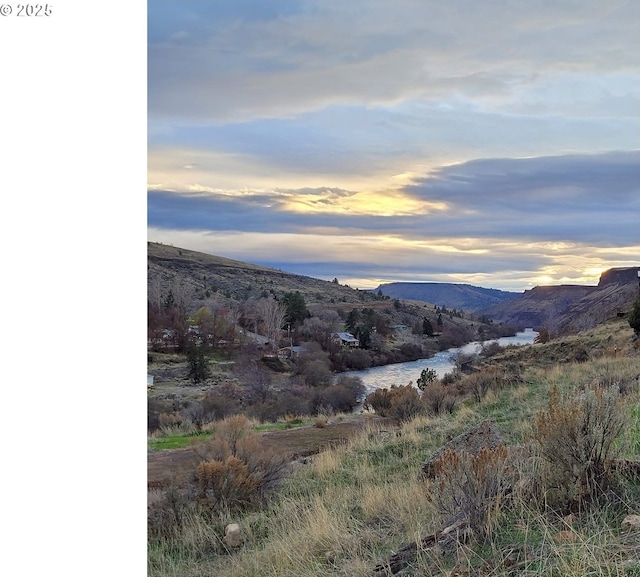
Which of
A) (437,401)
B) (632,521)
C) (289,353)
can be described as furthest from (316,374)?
(632,521)

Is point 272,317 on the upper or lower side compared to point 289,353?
upper

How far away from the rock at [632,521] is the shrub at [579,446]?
279 millimetres

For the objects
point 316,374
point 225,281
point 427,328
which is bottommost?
point 316,374

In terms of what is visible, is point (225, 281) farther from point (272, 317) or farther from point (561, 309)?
point (561, 309)

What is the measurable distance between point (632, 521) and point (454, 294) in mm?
25582

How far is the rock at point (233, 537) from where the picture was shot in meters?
3.58

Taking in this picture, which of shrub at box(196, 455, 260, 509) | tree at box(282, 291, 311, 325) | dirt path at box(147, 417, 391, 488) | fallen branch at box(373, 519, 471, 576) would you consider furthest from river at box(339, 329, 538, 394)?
fallen branch at box(373, 519, 471, 576)

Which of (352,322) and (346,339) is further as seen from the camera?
(352,322)

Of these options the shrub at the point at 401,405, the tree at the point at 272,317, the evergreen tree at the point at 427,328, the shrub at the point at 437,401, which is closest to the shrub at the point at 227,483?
the shrub at the point at 401,405

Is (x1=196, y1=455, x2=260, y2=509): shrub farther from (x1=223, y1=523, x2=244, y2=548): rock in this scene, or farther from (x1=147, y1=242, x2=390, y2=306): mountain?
(x1=147, y1=242, x2=390, y2=306): mountain

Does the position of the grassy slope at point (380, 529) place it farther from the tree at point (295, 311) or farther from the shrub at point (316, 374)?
the tree at point (295, 311)

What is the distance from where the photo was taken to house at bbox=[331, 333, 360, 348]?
2198cm

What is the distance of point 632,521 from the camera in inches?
79.6
